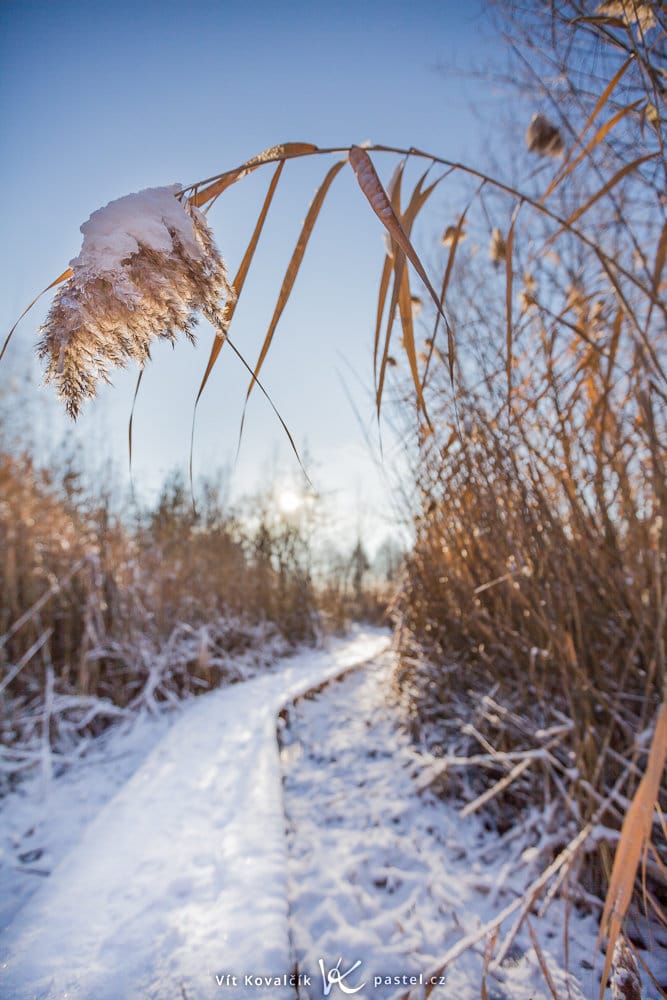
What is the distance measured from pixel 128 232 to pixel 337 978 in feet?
5.03

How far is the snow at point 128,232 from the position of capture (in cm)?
44

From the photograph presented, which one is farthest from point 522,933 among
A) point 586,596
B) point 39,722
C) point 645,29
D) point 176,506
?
point 176,506

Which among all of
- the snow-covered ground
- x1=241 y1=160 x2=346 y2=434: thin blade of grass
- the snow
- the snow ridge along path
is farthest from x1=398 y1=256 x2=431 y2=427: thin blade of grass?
the snow ridge along path

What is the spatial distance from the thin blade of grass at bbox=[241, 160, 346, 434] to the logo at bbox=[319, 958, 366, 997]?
4.31 feet

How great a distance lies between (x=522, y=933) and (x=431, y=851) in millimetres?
446

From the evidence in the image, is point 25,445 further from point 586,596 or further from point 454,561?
point 586,596

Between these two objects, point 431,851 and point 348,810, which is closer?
point 431,851

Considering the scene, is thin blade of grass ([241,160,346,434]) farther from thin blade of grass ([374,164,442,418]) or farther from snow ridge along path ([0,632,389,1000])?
snow ridge along path ([0,632,389,1000])

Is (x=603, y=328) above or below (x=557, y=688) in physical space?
above

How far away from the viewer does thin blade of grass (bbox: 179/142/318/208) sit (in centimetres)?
52

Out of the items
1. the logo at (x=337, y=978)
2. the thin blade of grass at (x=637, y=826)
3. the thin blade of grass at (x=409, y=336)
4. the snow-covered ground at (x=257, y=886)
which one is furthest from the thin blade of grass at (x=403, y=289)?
the logo at (x=337, y=978)

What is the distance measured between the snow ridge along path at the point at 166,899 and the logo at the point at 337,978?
0.14m

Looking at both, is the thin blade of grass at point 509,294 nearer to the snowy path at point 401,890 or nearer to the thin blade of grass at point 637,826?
the thin blade of grass at point 637,826

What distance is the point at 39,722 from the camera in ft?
9.00
